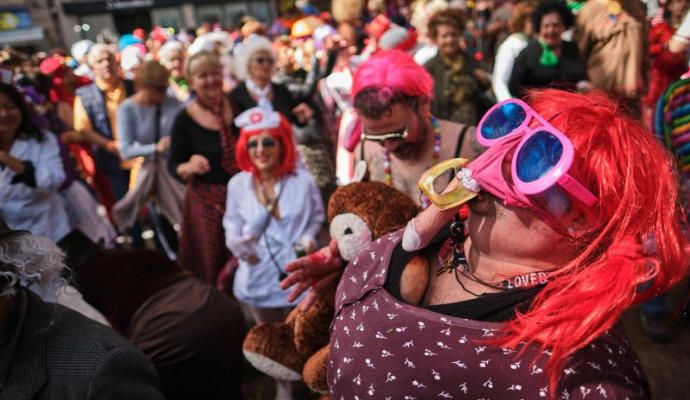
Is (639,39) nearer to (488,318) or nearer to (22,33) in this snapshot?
(488,318)

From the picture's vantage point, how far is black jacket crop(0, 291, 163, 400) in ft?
4.25

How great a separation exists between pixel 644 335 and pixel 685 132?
136 centimetres

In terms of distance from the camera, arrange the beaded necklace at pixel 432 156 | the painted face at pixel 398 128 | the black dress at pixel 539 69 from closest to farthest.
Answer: the painted face at pixel 398 128 → the beaded necklace at pixel 432 156 → the black dress at pixel 539 69

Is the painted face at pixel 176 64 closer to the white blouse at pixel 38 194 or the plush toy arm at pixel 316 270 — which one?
the white blouse at pixel 38 194

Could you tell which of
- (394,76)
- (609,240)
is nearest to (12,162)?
(394,76)

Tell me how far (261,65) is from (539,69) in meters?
2.11

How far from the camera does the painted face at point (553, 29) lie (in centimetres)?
362

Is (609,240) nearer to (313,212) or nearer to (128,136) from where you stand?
(313,212)

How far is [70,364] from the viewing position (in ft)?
4.34

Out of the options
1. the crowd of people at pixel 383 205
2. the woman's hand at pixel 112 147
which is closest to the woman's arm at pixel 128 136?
the crowd of people at pixel 383 205

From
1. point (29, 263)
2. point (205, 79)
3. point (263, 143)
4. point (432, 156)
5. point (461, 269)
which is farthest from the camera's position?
point (205, 79)

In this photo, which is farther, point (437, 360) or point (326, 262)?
point (326, 262)

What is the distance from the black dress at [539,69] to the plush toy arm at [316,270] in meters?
2.49

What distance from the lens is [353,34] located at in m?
5.34
